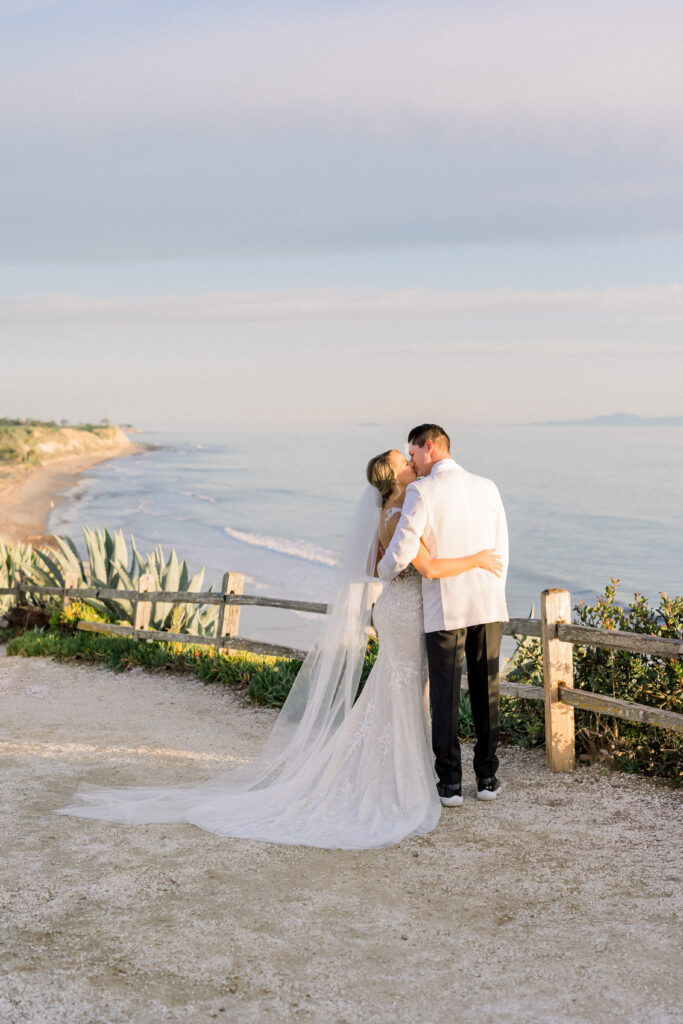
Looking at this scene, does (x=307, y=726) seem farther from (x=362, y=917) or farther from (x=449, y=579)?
(x=362, y=917)

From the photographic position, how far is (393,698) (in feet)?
19.0

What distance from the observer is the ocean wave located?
116 ft

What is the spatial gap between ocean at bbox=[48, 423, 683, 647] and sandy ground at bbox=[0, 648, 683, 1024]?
191cm

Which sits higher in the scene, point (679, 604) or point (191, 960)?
point (679, 604)

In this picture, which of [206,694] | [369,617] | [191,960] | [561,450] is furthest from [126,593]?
[561,450]

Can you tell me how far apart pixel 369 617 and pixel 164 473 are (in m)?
77.1

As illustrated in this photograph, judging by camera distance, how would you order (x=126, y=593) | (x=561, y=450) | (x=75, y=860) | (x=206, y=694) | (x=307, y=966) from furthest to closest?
(x=561, y=450) < (x=126, y=593) < (x=206, y=694) < (x=75, y=860) < (x=307, y=966)

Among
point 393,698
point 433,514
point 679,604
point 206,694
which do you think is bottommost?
point 206,694

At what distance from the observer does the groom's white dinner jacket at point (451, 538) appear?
5.53 m

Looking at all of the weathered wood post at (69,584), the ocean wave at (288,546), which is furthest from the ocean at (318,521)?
the weathered wood post at (69,584)

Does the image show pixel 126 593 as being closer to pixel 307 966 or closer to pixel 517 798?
pixel 517 798

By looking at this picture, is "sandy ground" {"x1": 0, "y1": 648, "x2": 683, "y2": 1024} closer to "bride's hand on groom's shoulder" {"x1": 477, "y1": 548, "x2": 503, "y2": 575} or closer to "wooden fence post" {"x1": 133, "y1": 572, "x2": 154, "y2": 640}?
"bride's hand on groom's shoulder" {"x1": 477, "y1": 548, "x2": 503, "y2": 575}

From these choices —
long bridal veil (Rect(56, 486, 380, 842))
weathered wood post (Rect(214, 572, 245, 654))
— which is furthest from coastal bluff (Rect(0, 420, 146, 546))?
long bridal veil (Rect(56, 486, 380, 842))

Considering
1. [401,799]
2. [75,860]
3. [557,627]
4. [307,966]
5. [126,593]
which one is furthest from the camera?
[126,593]
